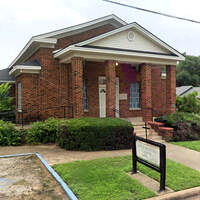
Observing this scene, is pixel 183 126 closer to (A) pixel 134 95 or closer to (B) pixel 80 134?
(A) pixel 134 95

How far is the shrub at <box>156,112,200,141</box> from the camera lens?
1018 cm

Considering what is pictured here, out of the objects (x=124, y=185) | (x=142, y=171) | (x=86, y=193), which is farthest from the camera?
(x=142, y=171)

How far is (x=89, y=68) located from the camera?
13.3 m

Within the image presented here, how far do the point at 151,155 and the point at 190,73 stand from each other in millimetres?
52502

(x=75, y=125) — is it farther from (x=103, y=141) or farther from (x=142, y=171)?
(x=142, y=171)

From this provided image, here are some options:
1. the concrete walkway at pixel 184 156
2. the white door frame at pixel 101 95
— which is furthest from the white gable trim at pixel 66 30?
the concrete walkway at pixel 184 156

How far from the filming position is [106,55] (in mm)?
10938

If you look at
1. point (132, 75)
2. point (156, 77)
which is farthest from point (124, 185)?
point (156, 77)

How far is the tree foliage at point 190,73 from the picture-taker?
165ft

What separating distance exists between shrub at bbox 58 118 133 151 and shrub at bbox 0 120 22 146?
2.05m

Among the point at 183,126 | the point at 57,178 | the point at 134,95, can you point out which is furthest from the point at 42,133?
the point at 134,95

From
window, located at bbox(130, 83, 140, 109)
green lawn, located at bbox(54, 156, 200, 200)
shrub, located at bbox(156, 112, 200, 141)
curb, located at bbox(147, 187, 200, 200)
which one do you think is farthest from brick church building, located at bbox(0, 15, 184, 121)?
curb, located at bbox(147, 187, 200, 200)

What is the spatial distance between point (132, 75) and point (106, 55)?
14.0ft

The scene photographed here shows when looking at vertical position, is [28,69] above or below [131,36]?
below
